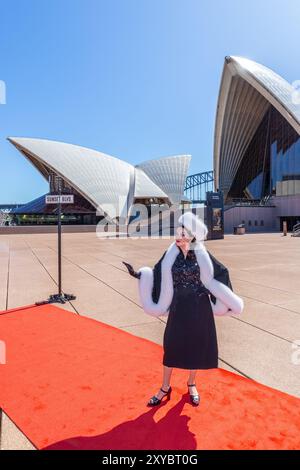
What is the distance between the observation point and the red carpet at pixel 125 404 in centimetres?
232

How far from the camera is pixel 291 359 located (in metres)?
3.60

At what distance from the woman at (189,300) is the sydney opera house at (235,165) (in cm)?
3550

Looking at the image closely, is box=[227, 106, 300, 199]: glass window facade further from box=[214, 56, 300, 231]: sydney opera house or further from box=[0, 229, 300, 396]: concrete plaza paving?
box=[0, 229, 300, 396]: concrete plaza paving

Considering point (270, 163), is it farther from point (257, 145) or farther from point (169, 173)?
point (169, 173)

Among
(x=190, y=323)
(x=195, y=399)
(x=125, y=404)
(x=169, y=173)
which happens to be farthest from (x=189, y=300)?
(x=169, y=173)

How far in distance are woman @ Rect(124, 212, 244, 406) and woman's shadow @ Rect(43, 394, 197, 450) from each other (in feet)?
0.83

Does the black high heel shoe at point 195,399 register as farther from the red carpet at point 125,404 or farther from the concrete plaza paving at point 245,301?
the concrete plaza paving at point 245,301

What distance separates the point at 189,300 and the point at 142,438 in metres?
1.08

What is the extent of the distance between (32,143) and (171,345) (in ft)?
166

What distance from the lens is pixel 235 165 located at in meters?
56.8

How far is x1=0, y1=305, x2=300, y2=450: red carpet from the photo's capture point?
2.32 meters

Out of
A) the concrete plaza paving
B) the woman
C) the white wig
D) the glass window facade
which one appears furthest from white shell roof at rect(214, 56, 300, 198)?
the woman

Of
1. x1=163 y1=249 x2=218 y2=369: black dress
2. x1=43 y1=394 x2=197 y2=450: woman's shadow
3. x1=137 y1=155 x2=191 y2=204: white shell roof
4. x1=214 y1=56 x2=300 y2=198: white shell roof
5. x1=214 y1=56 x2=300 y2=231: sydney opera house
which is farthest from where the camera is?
x1=137 y1=155 x2=191 y2=204: white shell roof
